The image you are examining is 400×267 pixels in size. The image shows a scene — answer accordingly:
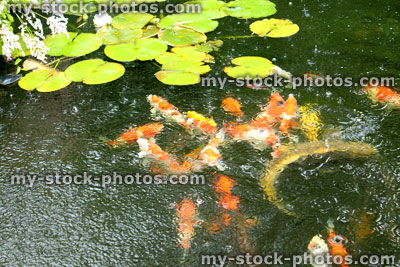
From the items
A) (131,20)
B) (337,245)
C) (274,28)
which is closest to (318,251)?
(337,245)

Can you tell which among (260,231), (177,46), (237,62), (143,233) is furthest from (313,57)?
(143,233)

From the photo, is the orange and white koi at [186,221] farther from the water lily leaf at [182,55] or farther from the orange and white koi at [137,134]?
the water lily leaf at [182,55]

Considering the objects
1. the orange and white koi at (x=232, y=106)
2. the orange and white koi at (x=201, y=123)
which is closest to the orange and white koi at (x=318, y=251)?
the orange and white koi at (x=201, y=123)

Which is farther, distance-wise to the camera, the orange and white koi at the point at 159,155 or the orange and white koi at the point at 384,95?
the orange and white koi at the point at 384,95

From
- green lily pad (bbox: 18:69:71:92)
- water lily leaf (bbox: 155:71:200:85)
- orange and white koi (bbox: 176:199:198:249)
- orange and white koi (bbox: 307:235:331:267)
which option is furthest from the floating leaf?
orange and white koi (bbox: 307:235:331:267)

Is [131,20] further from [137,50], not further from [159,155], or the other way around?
[159,155]

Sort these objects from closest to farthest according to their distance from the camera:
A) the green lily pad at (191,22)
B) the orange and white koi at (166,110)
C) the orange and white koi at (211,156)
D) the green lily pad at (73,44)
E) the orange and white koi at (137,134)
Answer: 1. the orange and white koi at (211,156)
2. the orange and white koi at (137,134)
3. the orange and white koi at (166,110)
4. the green lily pad at (73,44)
5. the green lily pad at (191,22)
